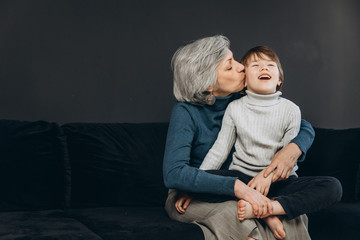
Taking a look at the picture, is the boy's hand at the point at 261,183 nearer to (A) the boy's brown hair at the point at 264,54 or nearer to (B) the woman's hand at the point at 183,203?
(B) the woman's hand at the point at 183,203

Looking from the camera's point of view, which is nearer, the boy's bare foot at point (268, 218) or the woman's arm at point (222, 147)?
the boy's bare foot at point (268, 218)

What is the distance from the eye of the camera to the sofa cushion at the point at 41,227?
5.84 feet

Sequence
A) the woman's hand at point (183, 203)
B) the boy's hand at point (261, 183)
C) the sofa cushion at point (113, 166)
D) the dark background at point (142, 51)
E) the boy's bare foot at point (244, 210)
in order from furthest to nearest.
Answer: the dark background at point (142, 51)
the sofa cushion at point (113, 166)
the woman's hand at point (183, 203)
the boy's hand at point (261, 183)
the boy's bare foot at point (244, 210)

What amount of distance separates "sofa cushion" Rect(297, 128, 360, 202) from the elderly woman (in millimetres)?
492

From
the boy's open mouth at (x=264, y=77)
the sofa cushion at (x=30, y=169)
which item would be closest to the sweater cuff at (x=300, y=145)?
the boy's open mouth at (x=264, y=77)

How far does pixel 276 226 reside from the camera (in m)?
1.79

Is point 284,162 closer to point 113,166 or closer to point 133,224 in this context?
point 133,224

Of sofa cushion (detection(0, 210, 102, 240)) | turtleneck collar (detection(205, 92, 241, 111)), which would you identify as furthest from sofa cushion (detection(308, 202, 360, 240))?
sofa cushion (detection(0, 210, 102, 240))

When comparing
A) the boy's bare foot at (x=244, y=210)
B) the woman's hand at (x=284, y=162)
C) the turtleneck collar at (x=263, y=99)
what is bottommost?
the boy's bare foot at (x=244, y=210)

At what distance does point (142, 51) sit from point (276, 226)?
149 centimetres

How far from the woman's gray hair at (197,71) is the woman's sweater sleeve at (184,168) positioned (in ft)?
0.25

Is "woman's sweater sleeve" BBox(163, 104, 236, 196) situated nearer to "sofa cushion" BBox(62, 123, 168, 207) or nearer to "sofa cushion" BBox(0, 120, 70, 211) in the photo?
"sofa cushion" BBox(62, 123, 168, 207)

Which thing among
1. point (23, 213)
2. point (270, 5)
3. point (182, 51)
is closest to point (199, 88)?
point (182, 51)

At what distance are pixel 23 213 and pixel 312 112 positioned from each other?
204 centimetres
